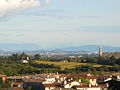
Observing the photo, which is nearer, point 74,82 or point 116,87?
point 116,87

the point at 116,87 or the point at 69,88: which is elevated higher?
the point at 116,87

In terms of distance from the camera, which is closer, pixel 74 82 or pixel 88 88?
pixel 88 88

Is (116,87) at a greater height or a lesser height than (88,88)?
greater

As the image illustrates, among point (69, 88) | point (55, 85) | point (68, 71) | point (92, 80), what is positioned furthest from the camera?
point (68, 71)

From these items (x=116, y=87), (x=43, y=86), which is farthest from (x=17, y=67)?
(x=116, y=87)

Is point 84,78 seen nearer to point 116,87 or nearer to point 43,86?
point 43,86

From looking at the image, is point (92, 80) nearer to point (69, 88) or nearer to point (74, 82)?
point (74, 82)

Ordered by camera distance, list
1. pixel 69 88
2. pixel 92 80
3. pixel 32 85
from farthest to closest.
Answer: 1. pixel 92 80
2. pixel 32 85
3. pixel 69 88

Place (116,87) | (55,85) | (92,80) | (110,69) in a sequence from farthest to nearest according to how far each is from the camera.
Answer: (110,69) < (92,80) < (55,85) < (116,87)

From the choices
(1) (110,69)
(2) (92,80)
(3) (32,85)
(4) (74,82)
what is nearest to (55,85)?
Answer: (4) (74,82)
